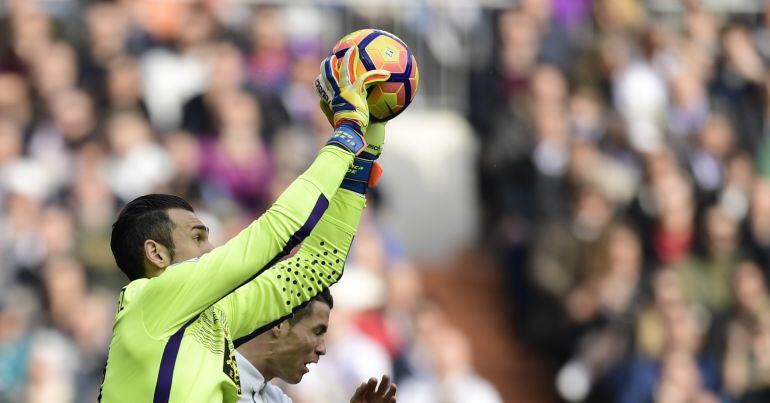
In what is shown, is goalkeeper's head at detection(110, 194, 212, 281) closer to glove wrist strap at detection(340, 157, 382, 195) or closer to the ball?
glove wrist strap at detection(340, 157, 382, 195)

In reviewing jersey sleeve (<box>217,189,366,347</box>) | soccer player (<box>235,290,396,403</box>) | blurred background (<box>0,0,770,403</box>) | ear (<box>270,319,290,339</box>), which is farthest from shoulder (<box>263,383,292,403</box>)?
blurred background (<box>0,0,770,403</box>)

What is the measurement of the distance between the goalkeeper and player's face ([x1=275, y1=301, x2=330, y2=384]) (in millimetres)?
501

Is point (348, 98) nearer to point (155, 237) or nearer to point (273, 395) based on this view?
point (155, 237)

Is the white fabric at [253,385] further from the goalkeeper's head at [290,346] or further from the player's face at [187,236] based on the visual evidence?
the player's face at [187,236]

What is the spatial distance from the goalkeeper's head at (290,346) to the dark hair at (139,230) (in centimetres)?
82

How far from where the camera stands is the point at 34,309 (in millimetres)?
9930

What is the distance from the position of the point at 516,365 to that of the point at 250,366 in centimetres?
698

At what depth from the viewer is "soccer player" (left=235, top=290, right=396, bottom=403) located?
531cm

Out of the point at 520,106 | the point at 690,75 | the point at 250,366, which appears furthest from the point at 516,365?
the point at 250,366

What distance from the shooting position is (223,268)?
173 inches

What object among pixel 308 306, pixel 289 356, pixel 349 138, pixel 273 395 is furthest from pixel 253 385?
pixel 349 138

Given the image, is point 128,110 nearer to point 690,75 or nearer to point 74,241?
point 74,241

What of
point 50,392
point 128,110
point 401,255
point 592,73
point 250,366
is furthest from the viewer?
point 592,73

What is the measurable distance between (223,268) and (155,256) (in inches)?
15.6
